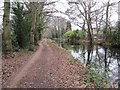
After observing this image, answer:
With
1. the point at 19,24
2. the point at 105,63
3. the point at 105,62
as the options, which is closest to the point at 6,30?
the point at 19,24

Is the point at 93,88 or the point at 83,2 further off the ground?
the point at 83,2

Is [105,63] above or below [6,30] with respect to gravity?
below

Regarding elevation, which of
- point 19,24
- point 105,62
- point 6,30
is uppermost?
point 19,24

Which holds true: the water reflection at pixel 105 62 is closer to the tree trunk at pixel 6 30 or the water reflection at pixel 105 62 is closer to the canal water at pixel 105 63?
the canal water at pixel 105 63

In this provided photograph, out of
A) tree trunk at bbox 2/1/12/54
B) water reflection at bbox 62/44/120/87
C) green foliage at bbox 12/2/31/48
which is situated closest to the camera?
water reflection at bbox 62/44/120/87

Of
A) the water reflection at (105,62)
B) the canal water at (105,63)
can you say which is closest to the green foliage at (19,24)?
the canal water at (105,63)

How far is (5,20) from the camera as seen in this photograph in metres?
12.7

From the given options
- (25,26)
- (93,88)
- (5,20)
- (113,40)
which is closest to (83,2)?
(113,40)

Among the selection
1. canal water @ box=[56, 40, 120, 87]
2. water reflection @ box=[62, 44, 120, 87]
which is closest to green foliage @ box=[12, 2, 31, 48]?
canal water @ box=[56, 40, 120, 87]

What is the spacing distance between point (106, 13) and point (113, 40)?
760 cm

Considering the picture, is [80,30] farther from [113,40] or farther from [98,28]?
[113,40]

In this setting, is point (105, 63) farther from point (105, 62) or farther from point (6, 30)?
point (6, 30)

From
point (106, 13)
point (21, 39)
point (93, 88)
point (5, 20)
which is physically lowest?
point (93, 88)

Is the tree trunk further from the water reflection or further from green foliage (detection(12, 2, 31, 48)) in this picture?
the water reflection
